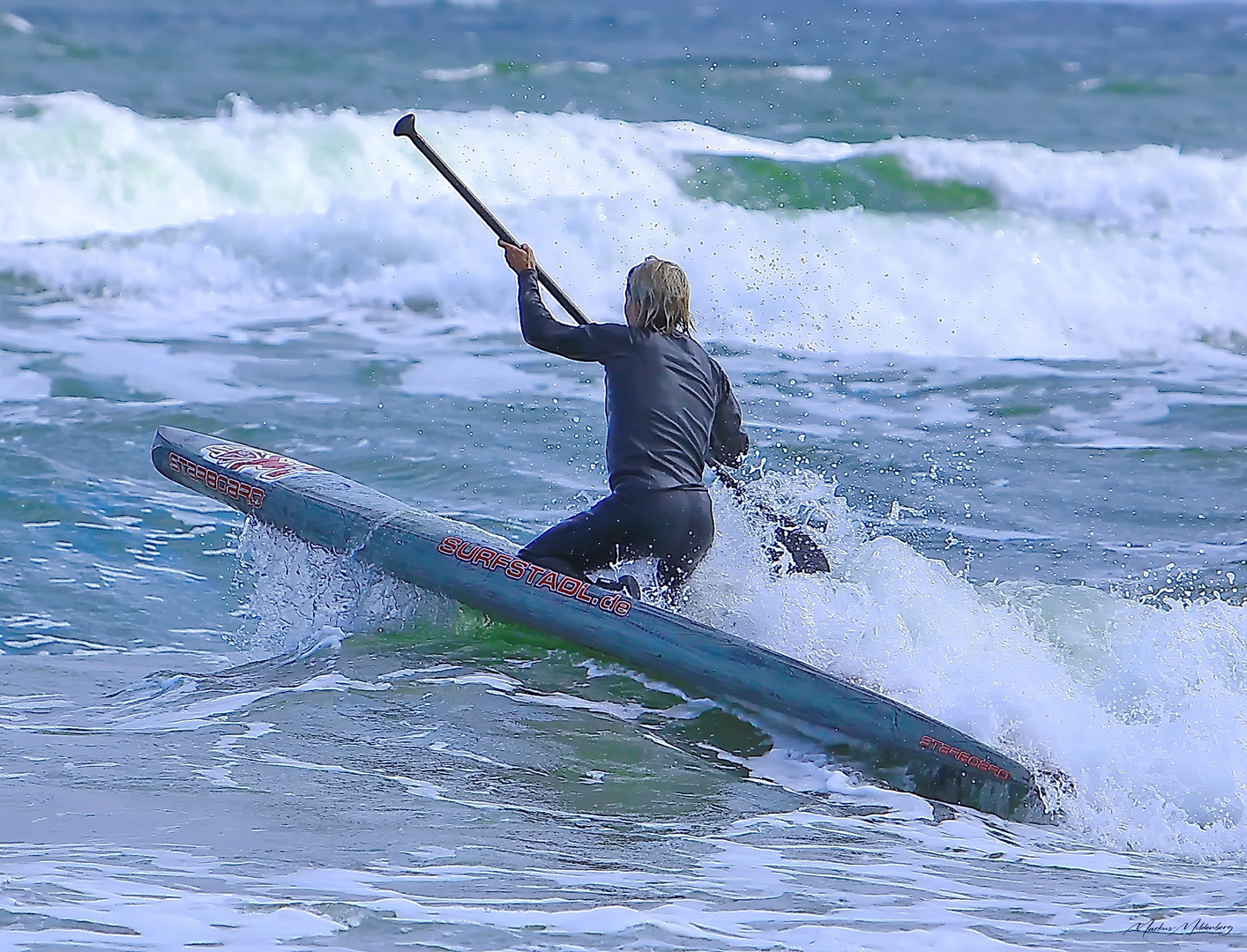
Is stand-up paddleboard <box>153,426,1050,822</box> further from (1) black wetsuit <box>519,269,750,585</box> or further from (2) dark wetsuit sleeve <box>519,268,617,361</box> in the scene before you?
(2) dark wetsuit sleeve <box>519,268,617,361</box>

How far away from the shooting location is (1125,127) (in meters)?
20.2

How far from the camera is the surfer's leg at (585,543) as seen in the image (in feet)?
17.3

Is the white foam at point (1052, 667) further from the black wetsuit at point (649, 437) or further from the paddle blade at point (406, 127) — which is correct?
the paddle blade at point (406, 127)

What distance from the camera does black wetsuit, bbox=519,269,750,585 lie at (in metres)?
5.20

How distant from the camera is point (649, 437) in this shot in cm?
520

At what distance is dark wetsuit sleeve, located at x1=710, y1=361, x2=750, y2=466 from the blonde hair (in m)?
0.25

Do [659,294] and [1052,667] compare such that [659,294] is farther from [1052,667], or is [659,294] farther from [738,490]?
[1052,667]

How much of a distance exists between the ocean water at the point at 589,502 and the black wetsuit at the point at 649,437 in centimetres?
36

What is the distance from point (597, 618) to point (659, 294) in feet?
3.86

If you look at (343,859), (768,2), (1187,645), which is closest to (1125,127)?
(768,2)

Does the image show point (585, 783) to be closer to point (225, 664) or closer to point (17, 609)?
point (225, 664)

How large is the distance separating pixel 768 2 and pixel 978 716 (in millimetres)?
26842

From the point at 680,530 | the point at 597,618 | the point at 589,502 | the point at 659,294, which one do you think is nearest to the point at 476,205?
the point at 659,294
